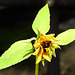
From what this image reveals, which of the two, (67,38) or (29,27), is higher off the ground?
(29,27)

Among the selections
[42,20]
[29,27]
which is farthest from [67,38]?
[29,27]

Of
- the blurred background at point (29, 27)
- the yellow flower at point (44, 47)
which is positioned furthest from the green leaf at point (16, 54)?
the blurred background at point (29, 27)

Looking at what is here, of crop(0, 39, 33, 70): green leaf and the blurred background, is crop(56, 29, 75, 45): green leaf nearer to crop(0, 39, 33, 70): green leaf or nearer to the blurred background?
crop(0, 39, 33, 70): green leaf

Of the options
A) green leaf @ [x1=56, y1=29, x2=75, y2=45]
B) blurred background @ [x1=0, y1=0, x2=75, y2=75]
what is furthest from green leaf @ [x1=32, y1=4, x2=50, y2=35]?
blurred background @ [x1=0, y1=0, x2=75, y2=75]

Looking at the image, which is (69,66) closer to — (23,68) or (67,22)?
(23,68)

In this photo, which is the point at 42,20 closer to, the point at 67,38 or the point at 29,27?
the point at 67,38

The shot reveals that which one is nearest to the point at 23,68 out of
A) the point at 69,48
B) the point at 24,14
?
the point at 69,48
